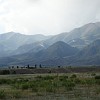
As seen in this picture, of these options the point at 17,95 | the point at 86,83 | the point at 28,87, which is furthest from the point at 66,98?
the point at 86,83

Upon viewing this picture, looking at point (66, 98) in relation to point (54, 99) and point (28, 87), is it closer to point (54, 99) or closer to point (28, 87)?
point (54, 99)

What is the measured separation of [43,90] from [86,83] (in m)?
11.6

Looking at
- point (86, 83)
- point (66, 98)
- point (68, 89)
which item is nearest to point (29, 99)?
point (66, 98)

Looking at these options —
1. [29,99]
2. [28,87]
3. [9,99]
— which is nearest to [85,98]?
[29,99]

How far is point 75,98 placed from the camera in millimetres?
31406

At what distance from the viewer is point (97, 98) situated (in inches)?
1209

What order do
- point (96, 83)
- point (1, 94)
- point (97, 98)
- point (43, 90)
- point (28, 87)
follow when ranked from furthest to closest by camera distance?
point (96, 83)
point (28, 87)
point (43, 90)
point (1, 94)
point (97, 98)

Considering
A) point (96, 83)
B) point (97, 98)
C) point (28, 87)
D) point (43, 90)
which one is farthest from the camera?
point (96, 83)

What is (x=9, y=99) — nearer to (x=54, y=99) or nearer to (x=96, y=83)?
(x=54, y=99)

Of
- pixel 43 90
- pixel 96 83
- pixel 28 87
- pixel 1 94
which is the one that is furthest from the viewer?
pixel 96 83

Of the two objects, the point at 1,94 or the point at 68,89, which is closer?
the point at 1,94

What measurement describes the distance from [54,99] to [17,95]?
5.01 metres

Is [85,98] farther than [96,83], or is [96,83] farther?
[96,83]

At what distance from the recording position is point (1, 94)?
33.8 meters
